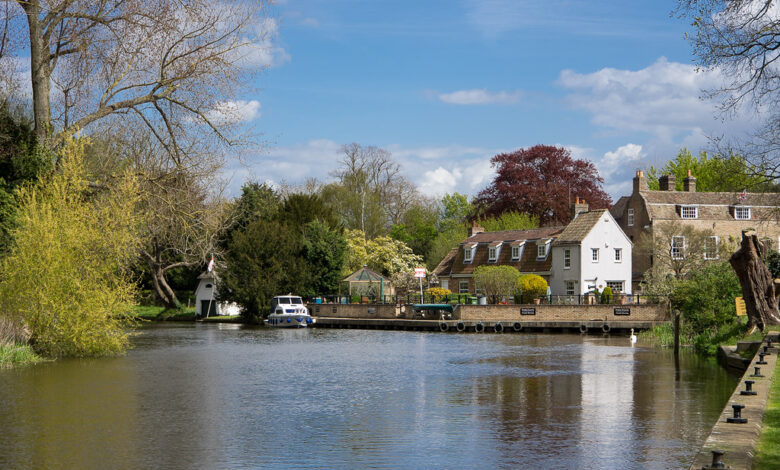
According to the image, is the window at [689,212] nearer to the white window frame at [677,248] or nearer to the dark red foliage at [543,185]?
the white window frame at [677,248]

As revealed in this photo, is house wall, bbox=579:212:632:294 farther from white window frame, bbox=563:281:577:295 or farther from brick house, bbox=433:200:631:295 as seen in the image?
white window frame, bbox=563:281:577:295

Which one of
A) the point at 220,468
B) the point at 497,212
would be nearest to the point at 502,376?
the point at 220,468

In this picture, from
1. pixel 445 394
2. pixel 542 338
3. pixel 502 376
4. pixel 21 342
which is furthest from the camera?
pixel 542 338

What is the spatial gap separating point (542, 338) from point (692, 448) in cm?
3015

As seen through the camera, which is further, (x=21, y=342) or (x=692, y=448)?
(x=21, y=342)

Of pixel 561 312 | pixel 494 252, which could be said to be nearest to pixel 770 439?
pixel 561 312

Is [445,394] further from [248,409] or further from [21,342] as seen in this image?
[21,342]

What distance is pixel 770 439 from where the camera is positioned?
10219 mm

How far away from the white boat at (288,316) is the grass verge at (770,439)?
138ft

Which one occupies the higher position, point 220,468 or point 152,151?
point 152,151

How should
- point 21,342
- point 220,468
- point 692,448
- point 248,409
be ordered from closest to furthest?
1. point 220,468
2. point 692,448
3. point 248,409
4. point 21,342

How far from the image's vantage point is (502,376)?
24078 millimetres

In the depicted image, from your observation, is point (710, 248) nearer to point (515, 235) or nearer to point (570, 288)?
point (570, 288)

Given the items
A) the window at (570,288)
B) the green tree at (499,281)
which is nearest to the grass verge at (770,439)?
the green tree at (499,281)
